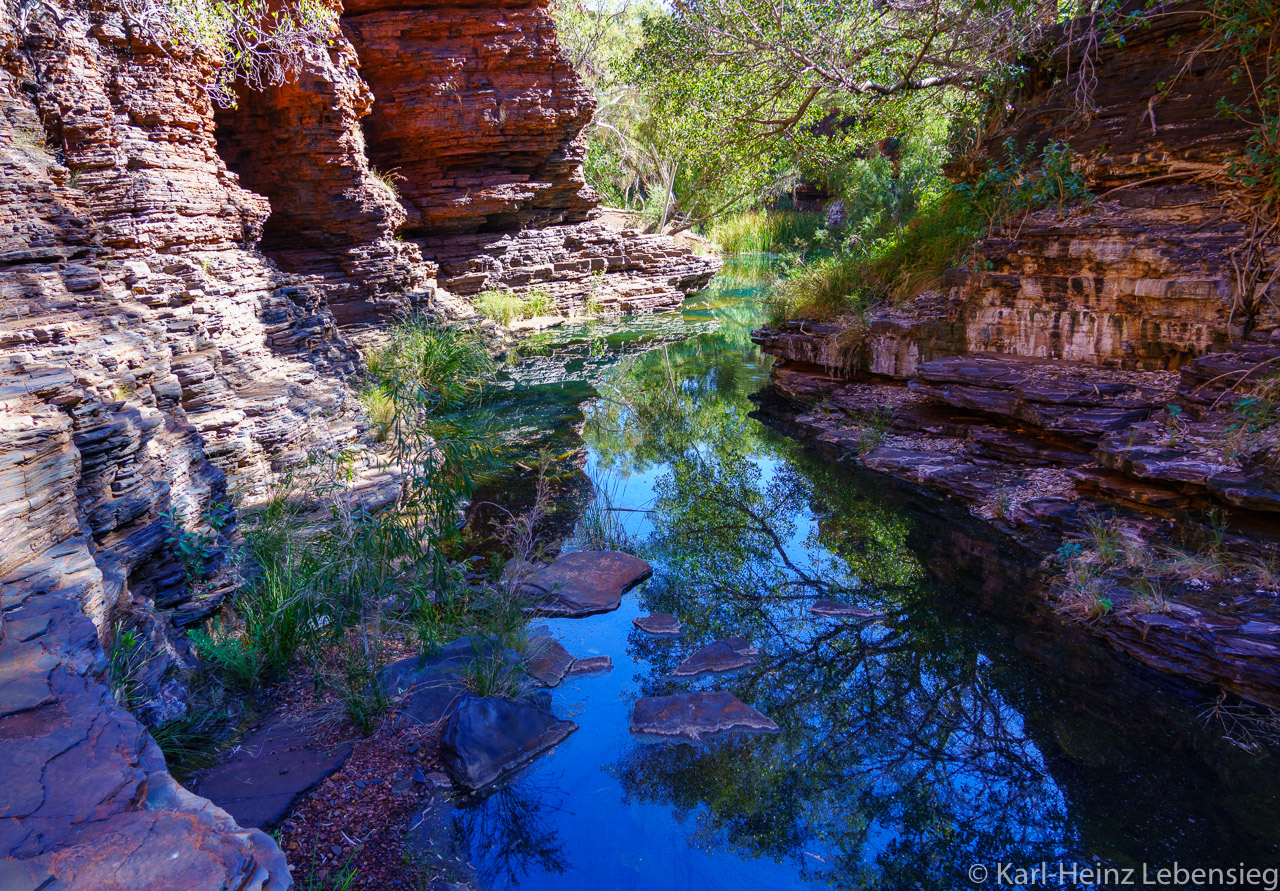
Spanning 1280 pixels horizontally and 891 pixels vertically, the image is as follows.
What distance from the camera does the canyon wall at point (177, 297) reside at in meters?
2.01

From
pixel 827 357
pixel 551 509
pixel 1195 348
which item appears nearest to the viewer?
pixel 1195 348

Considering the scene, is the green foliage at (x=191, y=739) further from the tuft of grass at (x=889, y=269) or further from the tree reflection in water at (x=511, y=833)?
the tuft of grass at (x=889, y=269)

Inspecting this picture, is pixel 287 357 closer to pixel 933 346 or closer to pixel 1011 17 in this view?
pixel 933 346

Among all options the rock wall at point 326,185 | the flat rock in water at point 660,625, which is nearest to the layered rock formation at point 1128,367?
the flat rock in water at point 660,625

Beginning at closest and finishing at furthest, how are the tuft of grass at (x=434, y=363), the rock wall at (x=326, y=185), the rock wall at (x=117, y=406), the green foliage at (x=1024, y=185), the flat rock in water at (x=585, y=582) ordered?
the rock wall at (x=117, y=406), the flat rock in water at (x=585, y=582), the green foliage at (x=1024, y=185), the tuft of grass at (x=434, y=363), the rock wall at (x=326, y=185)

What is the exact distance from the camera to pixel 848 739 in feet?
12.4

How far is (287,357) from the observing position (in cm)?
837

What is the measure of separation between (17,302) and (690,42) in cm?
886

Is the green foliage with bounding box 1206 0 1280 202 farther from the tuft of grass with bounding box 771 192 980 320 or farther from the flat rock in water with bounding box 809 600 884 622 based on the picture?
the flat rock in water with bounding box 809 600 884 622

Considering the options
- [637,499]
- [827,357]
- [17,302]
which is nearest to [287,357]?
[17,302]

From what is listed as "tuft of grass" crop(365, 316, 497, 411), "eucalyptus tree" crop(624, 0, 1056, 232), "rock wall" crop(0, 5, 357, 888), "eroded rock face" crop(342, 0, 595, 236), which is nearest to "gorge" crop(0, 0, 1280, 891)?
"rock wall" crop(0, 5, 357, 888)

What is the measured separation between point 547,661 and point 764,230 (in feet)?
73.3

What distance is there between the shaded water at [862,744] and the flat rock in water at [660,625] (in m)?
0.09

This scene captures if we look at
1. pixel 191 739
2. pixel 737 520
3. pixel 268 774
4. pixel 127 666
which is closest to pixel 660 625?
pixel 737 520
